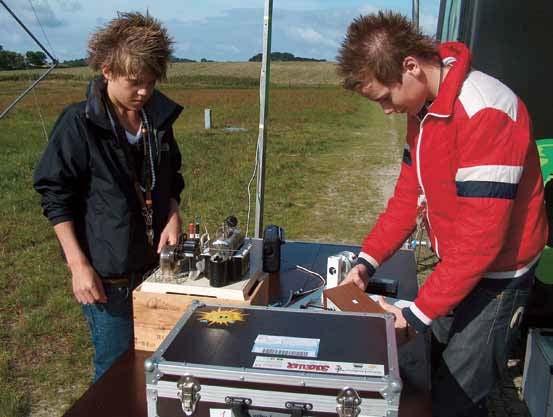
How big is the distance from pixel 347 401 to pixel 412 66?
0.88 meters

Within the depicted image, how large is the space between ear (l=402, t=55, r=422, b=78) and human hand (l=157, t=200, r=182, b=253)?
A: 980mm

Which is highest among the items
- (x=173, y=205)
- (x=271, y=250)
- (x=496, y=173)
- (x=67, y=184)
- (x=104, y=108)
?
(x=104, y=108)

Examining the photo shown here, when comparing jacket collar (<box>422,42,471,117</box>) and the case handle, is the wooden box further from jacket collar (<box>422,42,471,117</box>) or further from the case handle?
jacket collar (<box>422,42,471,117</box>)

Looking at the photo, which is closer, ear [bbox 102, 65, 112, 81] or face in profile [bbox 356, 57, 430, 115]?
face in profile [bbox 356, 57, 430, 115]

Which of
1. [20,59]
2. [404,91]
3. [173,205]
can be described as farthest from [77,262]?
[20,59]

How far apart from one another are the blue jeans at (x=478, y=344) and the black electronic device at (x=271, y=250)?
91 cm

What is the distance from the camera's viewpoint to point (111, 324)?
1896mm

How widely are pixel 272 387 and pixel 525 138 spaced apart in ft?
2.97

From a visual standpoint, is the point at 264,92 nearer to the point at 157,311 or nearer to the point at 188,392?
the point at 157,311

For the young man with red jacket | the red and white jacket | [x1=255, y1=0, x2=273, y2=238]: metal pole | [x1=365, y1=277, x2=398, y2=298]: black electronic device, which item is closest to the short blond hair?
the young man with red jacket

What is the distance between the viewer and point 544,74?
12.3ft

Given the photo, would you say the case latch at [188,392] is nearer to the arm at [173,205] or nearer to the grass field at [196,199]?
the arm at [173,205]

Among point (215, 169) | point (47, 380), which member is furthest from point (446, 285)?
point (215, 169)

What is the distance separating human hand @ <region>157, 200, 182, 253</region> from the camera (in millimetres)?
1977
